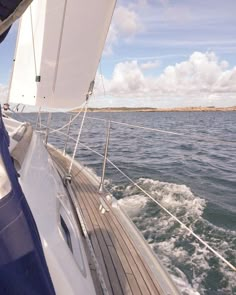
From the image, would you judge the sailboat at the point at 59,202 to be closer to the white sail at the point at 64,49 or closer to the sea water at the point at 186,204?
the white sail at the point at 64,49

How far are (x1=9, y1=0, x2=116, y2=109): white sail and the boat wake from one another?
2.05m

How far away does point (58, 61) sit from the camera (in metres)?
3.11

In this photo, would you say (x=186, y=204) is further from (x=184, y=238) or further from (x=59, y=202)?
(x=59, y=202)

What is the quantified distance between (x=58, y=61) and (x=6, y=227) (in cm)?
250

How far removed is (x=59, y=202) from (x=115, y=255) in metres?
0.77

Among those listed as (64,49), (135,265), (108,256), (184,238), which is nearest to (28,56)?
(64,49)

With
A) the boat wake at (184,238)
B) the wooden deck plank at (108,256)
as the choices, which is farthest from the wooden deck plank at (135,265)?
the boat wake at (184,238)

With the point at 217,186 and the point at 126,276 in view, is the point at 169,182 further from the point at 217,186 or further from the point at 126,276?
the point at 126,276

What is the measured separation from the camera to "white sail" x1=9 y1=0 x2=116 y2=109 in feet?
9.61

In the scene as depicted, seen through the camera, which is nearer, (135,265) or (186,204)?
(135,265)

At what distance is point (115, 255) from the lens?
2.34 meters

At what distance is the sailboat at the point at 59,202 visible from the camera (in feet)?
3.08

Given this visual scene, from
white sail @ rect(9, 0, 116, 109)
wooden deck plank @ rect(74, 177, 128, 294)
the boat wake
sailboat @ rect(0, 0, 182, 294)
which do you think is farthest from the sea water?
wooden deck plank @ rect(74, 177, 128, 294)

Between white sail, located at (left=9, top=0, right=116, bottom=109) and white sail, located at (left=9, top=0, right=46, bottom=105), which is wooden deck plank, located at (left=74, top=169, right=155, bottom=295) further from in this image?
white sail, located at (left=9, top=0, right=46, bottom=105)
